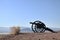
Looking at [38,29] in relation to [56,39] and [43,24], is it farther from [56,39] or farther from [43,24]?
[56,39]

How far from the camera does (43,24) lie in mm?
29625

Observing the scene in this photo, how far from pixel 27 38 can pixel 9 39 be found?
1563mm

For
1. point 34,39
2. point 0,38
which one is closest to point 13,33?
point 0,38

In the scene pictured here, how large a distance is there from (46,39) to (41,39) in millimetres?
415

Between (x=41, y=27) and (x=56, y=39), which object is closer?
(x=56, y=39)

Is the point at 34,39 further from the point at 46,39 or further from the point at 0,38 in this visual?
the point at 0,38

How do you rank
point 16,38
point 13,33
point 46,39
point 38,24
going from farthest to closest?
1. point 38,24
2. point 13,33
3. point 16,38
4. point 46,39

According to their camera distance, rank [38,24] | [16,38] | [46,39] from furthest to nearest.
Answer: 1. [38,24]
2. [16,38]
3. [46,39]

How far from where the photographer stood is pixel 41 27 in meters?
29.3

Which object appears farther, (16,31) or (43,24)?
(43,24)

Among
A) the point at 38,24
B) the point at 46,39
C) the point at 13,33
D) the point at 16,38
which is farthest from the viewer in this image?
the point at 38,24

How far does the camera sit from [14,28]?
83.8 feet

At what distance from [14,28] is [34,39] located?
5820mm

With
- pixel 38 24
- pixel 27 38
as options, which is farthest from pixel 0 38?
pixel 38 24
